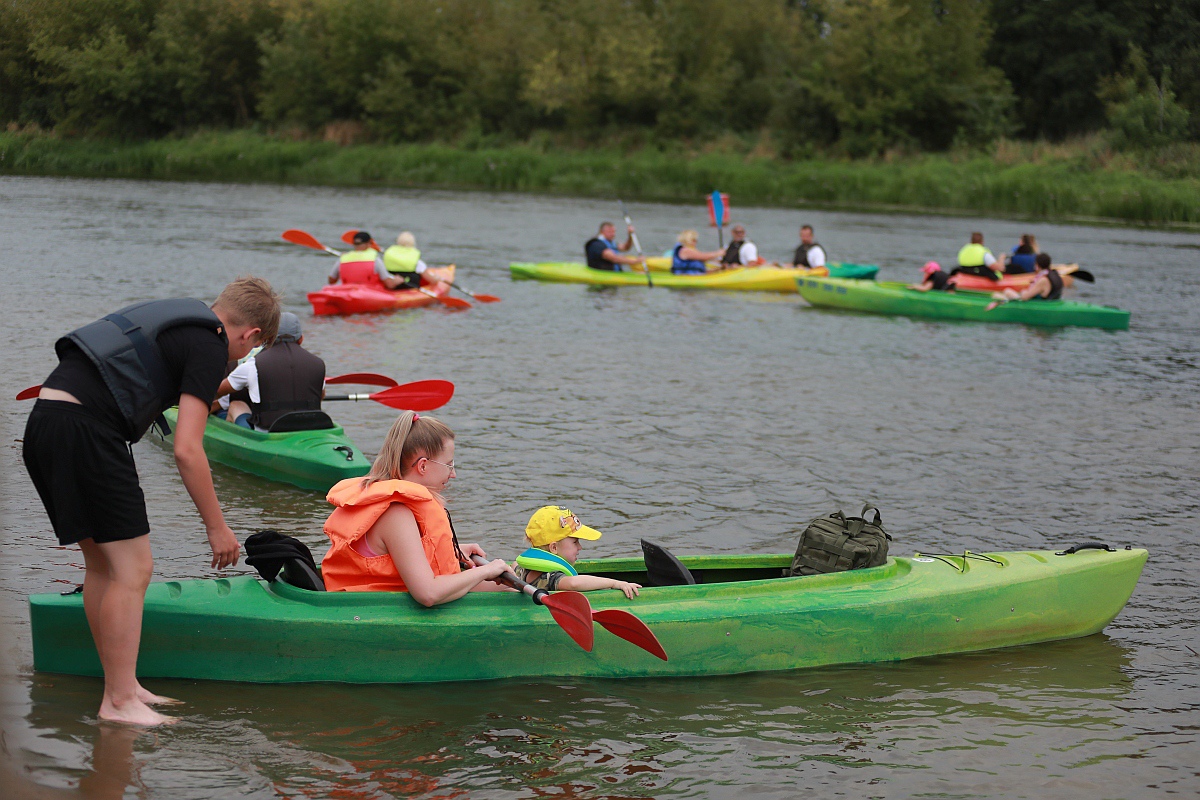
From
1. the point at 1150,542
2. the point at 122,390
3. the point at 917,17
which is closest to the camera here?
the point at 122,390

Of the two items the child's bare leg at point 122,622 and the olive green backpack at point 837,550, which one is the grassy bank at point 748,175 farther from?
the child's bare leg at point 122,622

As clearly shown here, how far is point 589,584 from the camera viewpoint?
185 inches

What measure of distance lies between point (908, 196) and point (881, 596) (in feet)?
104

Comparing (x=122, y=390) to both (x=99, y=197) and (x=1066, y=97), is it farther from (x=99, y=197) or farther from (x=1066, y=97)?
(x=1066, y=97)

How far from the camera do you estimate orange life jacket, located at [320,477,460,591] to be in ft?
13.8

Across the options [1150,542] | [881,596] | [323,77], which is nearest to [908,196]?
[323,77]

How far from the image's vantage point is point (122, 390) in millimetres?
3693

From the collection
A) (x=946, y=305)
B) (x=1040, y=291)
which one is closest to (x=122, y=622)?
(x=946, y=305)

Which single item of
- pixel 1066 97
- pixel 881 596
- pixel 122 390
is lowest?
pixel 881 596

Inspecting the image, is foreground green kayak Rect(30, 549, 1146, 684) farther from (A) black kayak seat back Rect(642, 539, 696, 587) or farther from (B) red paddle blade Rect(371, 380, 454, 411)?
(B) red paddle blade Rect(371, 380, 454, 411)

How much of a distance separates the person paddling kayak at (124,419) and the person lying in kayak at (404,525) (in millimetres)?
526

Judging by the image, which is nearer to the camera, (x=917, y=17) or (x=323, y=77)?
(x=323, y=77)

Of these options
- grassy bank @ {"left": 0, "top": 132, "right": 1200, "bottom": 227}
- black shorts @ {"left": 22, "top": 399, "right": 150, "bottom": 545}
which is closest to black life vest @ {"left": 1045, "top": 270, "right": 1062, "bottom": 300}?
black shorts @ {"left": 22, "top": 399, "right": 150, "bottom": 545}

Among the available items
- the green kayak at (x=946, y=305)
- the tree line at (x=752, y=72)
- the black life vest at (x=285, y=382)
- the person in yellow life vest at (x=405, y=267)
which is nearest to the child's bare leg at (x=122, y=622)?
the black life vest at (x=285, y=382)
